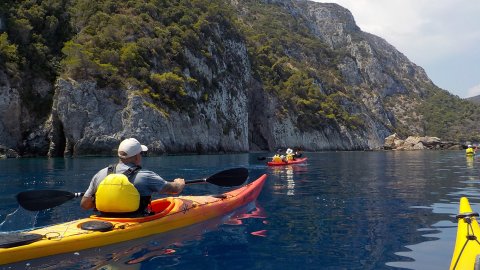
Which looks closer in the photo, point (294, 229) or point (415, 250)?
point (415, 250)

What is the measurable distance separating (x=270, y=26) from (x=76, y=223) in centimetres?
11678

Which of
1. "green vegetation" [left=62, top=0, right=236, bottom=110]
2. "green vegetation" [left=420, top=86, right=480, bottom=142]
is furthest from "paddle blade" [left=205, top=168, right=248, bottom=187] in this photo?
"green vegetation" [left=420, top=86, right=480, bottom=142]

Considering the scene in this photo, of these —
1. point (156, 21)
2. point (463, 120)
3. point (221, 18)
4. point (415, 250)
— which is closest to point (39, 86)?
point (156, 21)

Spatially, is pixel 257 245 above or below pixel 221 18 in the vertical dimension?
below

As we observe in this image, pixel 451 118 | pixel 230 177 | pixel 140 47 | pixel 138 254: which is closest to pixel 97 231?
pixel 138 254

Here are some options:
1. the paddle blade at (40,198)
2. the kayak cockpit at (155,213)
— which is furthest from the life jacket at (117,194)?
the paddle blade at (40,198)

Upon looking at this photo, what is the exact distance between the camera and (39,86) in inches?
1876

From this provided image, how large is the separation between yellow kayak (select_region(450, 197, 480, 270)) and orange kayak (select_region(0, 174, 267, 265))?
494 centimetres

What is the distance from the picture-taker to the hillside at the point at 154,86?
4331cm

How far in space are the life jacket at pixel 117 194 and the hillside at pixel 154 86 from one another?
37.3 meters

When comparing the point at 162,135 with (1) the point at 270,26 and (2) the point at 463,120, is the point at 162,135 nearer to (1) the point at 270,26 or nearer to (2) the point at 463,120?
(1) the point at 270,26

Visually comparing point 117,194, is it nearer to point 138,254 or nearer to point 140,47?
point 138,254

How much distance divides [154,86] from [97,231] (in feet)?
148

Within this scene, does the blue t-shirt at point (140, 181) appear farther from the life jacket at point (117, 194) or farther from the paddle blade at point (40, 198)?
the paddle blade at point (40, 198)
